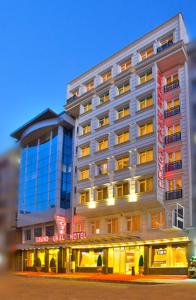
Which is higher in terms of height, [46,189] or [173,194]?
[46,189]

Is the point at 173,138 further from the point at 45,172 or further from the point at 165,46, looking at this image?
the point at 45,172

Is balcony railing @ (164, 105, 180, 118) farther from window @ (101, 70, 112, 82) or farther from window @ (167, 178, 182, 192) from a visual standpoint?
window @ (101, 70, 112, 82)

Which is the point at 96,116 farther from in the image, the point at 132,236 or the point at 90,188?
the point at 132,236

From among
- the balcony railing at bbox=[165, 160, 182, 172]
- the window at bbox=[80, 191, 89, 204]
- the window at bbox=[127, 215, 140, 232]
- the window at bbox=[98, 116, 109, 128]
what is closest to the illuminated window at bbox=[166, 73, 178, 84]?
the window at bbox=[98, 116, 109, 128]

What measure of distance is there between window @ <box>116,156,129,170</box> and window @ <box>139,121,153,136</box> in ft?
11.1

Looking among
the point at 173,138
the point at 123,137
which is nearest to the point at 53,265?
the point at 123,137

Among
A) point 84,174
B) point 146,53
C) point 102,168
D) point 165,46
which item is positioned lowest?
point 84,174

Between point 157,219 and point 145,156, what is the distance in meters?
6.91

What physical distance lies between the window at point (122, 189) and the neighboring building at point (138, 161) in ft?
0.38

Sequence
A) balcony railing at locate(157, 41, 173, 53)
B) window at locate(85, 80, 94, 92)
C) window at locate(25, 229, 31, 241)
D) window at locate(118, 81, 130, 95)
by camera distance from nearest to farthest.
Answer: balcony railing at locate(157, 41, 173, 53) → window at locate(118, 81, 130, 95) → window at locate(85, 80, 94, 92) → window at locate(25, 229, 31, 241)

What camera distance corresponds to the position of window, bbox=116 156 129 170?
46.1 metres

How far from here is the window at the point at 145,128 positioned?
44322 millimetres

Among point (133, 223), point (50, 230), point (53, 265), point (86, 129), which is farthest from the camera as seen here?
point (50, 230)

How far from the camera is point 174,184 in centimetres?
4203
